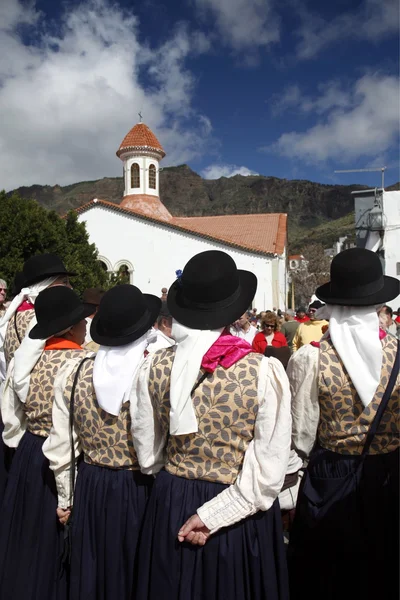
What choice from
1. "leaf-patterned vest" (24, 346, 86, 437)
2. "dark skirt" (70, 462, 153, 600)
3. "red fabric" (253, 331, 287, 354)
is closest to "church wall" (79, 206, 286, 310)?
"red fabric" (253, 331, 287, 354)

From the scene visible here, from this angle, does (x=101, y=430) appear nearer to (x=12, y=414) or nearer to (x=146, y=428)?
(x=146, y=428)

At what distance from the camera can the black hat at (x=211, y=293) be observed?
1.99 m

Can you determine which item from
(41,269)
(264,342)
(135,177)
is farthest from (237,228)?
(41,269)

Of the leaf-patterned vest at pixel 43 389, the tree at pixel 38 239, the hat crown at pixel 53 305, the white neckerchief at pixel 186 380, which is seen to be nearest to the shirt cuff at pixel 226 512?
the white neckerchief at pixel 186 380

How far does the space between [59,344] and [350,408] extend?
1793mm

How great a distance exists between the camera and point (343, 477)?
2.16 metres

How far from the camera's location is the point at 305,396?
2.21 meters

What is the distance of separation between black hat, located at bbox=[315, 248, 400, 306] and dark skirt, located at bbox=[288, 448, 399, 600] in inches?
30.7

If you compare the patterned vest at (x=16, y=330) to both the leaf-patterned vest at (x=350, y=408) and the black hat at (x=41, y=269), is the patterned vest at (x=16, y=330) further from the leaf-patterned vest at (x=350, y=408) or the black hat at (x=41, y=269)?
the leaf-patterned vest at (x=350, y=408)

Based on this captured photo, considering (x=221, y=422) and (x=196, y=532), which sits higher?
(x=221, y=422)

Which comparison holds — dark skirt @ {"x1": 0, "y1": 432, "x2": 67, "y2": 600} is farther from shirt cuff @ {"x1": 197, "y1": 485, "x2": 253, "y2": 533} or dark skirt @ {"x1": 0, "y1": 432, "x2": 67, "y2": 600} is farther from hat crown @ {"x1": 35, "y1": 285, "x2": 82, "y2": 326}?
shirt cuff @ {"x1": 197, "y1": 485, "x2": 253, "y2": 533}

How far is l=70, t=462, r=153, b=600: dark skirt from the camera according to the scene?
223 centimetres

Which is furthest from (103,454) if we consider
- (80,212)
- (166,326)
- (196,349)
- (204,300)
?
(80,212)

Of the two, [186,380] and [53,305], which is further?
[53,305]
